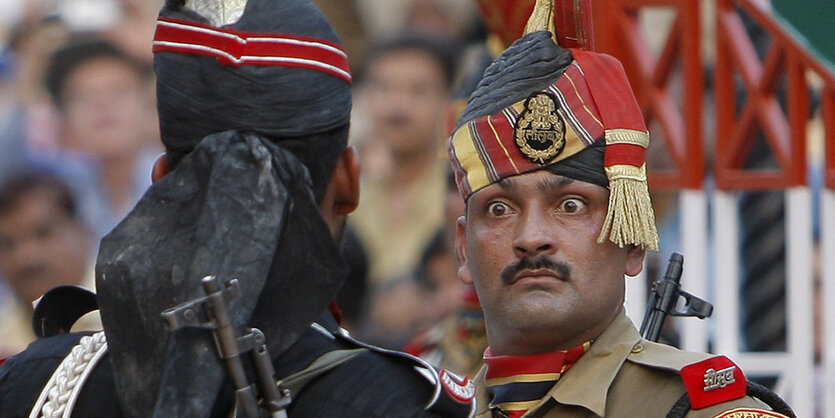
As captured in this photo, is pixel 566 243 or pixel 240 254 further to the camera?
pixel 566 243

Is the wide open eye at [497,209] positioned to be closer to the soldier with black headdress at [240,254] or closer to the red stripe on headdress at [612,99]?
the red stripe on headdress at [612,99]

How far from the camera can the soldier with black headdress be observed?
95.5 inches

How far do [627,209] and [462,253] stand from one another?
454 mm

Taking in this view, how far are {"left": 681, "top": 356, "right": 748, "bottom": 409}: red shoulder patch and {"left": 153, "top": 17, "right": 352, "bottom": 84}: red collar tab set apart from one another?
1028 millimetres

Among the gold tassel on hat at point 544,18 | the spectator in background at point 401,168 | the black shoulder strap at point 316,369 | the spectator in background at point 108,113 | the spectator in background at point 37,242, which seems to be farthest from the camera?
the spectator in background at point 401,168

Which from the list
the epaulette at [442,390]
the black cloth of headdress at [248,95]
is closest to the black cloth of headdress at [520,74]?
the black cloth of headdress at [248,95]

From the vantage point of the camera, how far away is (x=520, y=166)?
320 cm

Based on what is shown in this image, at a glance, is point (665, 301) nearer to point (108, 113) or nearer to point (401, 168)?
point (108, 113)

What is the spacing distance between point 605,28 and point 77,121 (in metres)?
3.44

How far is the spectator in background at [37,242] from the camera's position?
7.70 meters

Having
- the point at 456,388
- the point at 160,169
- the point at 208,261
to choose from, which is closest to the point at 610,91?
the point at 456,388

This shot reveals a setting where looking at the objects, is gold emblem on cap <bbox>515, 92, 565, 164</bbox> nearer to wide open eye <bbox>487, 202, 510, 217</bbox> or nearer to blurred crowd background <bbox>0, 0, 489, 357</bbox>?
wide open eye <bbox>487, 202, 510, 217</bbox>

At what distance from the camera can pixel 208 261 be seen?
7.94 ft

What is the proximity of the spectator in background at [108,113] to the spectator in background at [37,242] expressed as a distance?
251 mm
